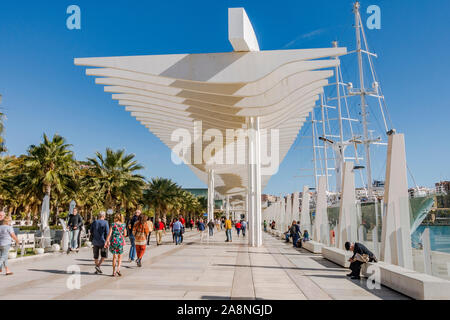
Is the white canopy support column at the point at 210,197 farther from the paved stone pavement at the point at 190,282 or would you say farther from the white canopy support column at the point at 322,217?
the paved stone pavement at the point at 190,282

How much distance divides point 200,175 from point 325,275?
1238 inches

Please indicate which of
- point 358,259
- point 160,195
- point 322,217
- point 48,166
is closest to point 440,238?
point 358,259

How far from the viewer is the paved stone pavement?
6484mm

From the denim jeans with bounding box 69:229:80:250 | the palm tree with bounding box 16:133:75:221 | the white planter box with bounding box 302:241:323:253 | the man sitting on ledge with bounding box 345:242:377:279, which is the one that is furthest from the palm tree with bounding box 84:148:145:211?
the man sitting on ledge with bounding box 345:242:377:279

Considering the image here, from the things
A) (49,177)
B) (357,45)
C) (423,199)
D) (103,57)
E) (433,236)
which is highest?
(357,45)

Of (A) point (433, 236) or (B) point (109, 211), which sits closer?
(A) point (433, 236)

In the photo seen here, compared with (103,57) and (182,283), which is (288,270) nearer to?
(182,283)

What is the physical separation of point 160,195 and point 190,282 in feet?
113

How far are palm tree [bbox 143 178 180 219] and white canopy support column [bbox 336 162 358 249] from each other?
30805mm

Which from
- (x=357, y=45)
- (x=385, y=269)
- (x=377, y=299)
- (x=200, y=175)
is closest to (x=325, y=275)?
(x=385, y=269)

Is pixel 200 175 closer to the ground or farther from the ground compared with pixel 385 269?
farther from the ground

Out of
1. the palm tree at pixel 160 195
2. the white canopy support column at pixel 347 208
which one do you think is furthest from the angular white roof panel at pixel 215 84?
the palm tree at pixel 160 195

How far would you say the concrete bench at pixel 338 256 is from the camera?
34.5 feet
